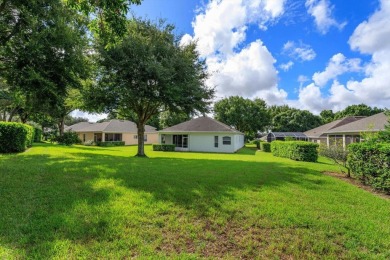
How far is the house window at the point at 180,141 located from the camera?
29.6 m

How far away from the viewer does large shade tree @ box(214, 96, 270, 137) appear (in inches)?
1849

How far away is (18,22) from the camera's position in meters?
11.1

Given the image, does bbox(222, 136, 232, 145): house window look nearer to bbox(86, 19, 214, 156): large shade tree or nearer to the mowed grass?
bbox(86, 19, 214, 156): large shade tree

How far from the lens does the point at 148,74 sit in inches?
599

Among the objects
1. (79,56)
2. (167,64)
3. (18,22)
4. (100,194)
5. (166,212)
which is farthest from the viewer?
(167,64)

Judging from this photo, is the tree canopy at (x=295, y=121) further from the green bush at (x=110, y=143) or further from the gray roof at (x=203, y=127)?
the green bush at (x=110, y=143)

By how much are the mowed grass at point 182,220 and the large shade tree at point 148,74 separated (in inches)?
369

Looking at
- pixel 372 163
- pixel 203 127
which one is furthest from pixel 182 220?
pixel 203 127

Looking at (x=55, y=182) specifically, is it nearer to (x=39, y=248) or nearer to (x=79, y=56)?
(x=39, y=248)

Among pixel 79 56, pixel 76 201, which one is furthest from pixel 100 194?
pixel 79 56

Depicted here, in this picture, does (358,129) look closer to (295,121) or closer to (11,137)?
(11,137)

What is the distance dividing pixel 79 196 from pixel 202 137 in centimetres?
2323

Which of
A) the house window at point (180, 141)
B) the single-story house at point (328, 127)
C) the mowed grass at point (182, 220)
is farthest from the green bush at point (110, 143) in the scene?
the single-story house at point (328, 127)

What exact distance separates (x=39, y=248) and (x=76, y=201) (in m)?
1.88
